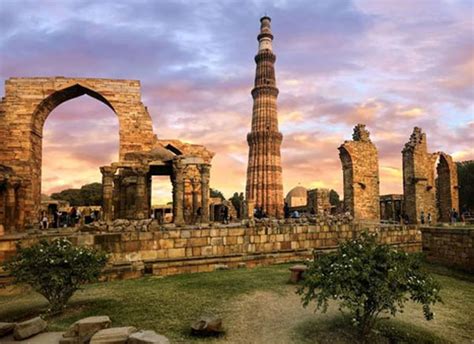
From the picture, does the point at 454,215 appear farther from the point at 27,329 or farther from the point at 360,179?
the point at 27,329

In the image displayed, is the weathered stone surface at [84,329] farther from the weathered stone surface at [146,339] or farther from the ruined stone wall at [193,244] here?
the ruined stone wall at [193,244]

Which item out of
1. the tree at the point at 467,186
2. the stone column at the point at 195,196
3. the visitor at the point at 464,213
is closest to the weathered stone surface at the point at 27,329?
the stone column at the point at 195,196

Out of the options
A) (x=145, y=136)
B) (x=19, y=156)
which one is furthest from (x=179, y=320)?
(x=19, y=156)

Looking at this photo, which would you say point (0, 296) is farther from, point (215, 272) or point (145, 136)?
point (145, 136)

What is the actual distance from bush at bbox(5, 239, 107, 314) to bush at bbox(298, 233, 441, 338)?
3.20 meters

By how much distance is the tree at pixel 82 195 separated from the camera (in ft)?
139

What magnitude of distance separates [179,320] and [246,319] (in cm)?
92

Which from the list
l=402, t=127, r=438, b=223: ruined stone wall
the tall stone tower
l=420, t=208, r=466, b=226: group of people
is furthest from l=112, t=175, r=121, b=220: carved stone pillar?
the tall stone tower

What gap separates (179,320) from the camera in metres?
4.55

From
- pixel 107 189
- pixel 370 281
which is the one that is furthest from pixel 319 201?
pixel 370 281

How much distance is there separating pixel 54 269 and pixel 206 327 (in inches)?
90.2

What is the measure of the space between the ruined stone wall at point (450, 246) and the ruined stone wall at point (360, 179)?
5391 millimetres

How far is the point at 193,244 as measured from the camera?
27.8ft

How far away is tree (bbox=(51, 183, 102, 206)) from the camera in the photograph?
42.4m
